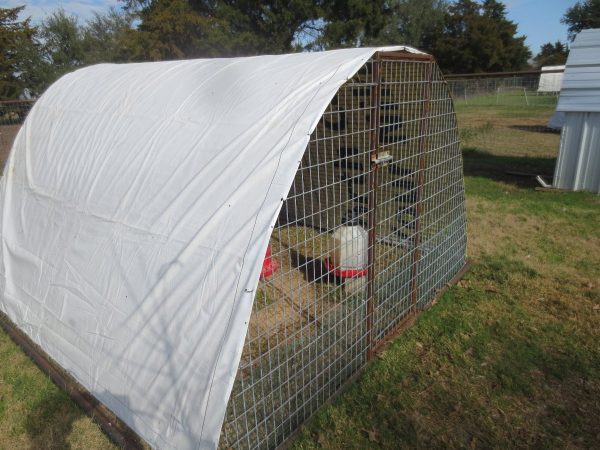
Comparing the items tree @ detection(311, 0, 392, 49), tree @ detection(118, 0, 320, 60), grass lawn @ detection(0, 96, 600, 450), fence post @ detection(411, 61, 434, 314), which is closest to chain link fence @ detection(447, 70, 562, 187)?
fence post @ detection(411, 61, 434, 314)

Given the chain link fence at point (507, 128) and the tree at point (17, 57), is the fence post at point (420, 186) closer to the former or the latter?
the chain link fence at point (507, 128)

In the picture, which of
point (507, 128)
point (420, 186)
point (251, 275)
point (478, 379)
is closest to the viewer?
point (251, 275)

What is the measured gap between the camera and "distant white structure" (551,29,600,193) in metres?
7.24

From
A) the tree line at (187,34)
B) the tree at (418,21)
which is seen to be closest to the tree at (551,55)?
the tree at (418,21)

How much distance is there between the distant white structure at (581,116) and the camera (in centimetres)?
724

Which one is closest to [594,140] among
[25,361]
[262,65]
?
[262,65]

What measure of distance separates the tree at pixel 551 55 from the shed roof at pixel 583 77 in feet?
157

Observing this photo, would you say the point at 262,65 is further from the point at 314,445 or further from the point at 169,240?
the point at 314,445

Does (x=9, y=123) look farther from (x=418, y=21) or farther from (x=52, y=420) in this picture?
(x=418, y=21)

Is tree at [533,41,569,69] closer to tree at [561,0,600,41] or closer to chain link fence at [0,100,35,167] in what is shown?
tree at [561,0,600,41]

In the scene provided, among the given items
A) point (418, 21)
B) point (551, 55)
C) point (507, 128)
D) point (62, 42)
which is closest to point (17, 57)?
point (62, 42)

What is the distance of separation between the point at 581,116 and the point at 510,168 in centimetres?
257

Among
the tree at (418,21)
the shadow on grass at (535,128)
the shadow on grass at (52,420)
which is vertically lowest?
the shadow on grass at (52,420)

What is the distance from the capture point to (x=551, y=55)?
177 ft
